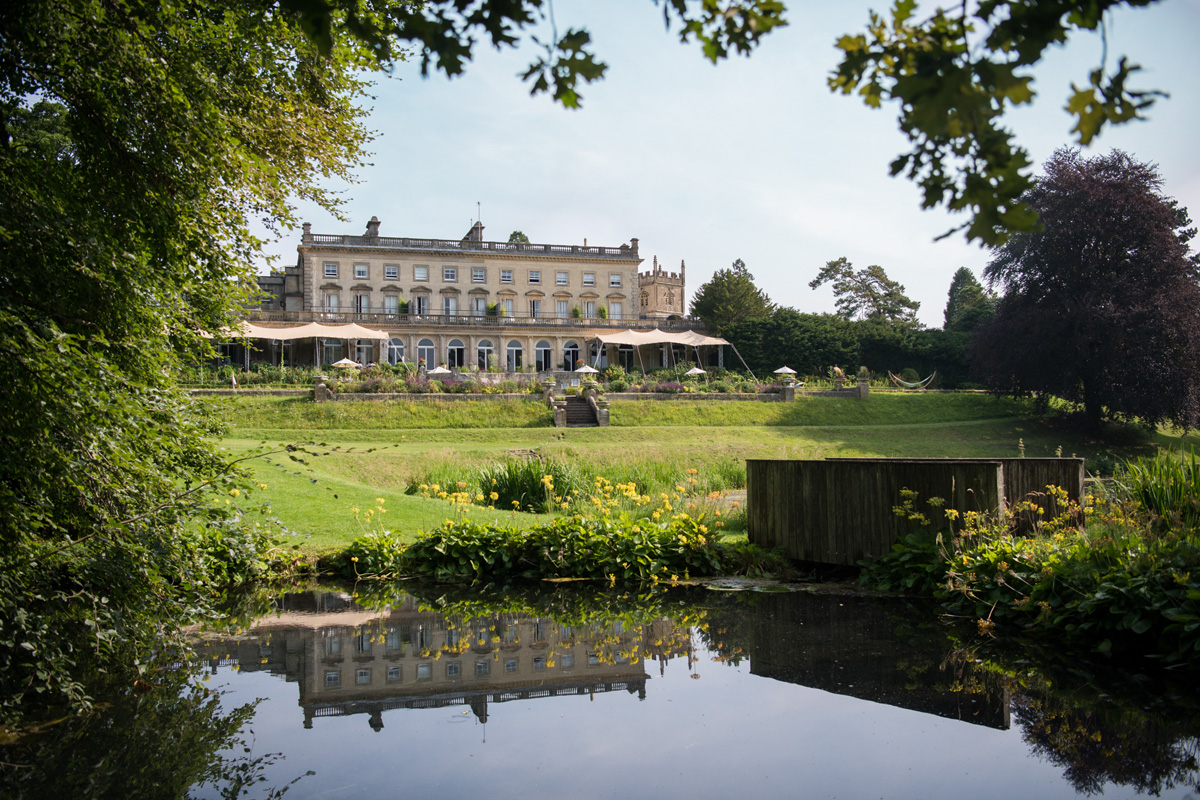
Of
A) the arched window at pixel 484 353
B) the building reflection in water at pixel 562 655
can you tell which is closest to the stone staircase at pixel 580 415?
the building reflection in water at pixel 562 655

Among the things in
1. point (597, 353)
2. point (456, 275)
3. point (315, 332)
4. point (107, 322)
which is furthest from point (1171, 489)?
point (456, 275)

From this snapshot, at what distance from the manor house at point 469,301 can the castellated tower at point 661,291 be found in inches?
728

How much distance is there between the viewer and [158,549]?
14.6 ft

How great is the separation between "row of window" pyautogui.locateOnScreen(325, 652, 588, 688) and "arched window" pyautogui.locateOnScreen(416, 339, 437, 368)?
140 ft

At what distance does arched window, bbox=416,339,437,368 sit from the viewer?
4703 cm

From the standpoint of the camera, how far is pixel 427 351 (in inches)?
1865

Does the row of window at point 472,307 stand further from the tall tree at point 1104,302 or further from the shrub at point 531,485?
the shrub at point 531,485

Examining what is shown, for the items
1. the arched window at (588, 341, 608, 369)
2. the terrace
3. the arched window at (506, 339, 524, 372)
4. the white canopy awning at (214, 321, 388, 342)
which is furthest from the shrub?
the arched window at (588, 341, 608, 369)

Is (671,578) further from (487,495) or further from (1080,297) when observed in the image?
(1080,297)

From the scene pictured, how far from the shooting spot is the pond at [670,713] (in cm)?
351

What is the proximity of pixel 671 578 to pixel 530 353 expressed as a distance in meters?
42.0

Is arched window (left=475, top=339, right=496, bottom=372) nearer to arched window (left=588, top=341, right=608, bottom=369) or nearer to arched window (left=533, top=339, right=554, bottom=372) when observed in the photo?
arched window (left=533, top=339, right=554, bottom=372)

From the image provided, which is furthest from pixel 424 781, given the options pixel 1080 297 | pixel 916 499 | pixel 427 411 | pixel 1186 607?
pixel 1080 297

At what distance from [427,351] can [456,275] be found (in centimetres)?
621
